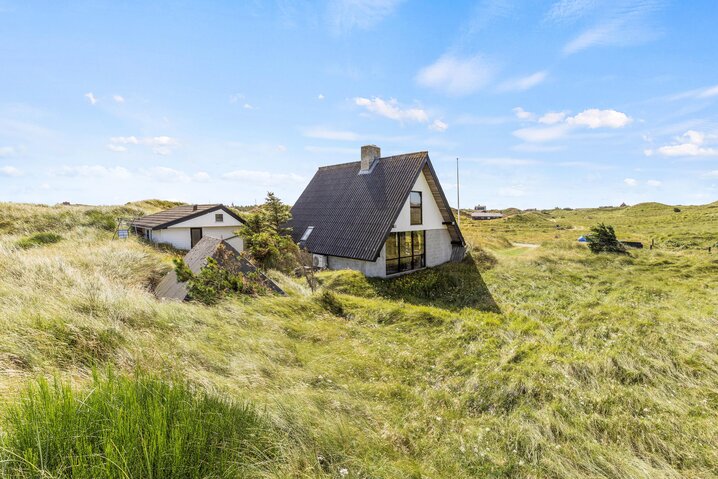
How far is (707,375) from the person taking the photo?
267 inches

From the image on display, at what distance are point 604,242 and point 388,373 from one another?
76.3 feet

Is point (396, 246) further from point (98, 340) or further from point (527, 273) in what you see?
point (98, 340)

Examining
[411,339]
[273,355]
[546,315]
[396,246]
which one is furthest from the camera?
[396,246]

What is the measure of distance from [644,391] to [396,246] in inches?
439

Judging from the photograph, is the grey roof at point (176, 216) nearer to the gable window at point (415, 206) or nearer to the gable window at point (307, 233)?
the gable window at point (307, 233)

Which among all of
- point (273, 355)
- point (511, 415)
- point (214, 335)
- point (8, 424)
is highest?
point (8, 424)

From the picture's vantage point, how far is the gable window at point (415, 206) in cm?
1677

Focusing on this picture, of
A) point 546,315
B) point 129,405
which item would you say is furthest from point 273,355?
point 546,315

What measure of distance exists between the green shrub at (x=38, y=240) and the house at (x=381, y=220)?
14090mm

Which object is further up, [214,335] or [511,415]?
[214,335]

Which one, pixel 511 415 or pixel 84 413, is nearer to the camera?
pixel 84 413

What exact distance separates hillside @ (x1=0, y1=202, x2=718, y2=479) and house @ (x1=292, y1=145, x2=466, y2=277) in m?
4.69

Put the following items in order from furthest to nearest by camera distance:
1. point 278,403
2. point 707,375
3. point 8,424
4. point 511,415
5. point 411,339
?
point 411,339, point 707,375, point 511,415, point 278,403, point 8,424

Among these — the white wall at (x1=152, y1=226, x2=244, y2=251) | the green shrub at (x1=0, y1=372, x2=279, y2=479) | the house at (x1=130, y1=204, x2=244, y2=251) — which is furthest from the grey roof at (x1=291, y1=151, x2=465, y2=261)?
the green shrub at (x1=0, y1=372, x2=279, y2=479)
